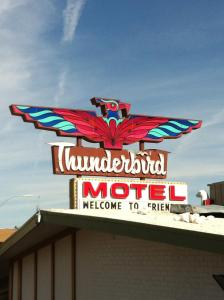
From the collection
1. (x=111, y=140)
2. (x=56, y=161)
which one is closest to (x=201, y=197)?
(x=111, y=140)

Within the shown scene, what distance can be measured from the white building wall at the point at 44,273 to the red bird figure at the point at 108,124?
6.04 meters

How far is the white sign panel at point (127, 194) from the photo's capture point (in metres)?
25.3

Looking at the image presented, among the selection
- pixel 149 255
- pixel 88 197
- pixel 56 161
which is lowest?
pixel 149 255

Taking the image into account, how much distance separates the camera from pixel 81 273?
18688mm

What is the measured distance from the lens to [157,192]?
1077 inches

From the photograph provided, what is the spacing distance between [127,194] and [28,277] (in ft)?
18.9

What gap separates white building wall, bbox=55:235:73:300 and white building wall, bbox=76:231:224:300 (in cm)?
73

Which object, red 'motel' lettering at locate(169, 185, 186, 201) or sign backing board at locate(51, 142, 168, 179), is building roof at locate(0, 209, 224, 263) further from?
red 'motel' lettering at locate(169, 185, 186, 201)

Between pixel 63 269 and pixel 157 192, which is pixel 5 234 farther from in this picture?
pixel 63 269

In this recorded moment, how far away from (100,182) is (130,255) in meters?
10.2

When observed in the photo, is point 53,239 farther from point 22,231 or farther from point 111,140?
point 111,140

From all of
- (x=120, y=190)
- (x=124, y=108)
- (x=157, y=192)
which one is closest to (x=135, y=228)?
(x=120, y=190)

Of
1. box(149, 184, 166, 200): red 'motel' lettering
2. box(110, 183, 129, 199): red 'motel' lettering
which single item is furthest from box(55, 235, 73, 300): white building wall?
box(149, 184, 166, 200): red 'motel' lettering

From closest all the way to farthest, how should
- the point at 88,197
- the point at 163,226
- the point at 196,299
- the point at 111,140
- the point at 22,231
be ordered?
the point at 163,226 → the point at 196,299 → the point at 22,231 → the point at 88,197 → the point at 111,140
